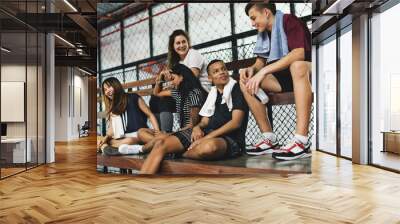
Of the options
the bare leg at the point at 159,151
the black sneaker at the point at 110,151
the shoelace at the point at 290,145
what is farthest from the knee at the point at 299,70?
the black sneaker at the point at 110,151

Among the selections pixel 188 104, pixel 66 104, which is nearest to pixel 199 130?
pixel 188 104

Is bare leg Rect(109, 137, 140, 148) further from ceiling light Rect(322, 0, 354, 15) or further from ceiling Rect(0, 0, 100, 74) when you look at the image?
ceiling light Rect(322, 0, 354, 15)

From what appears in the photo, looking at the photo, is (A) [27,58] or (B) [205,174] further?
(A) [27,58]

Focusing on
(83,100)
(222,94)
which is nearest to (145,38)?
(222,94)

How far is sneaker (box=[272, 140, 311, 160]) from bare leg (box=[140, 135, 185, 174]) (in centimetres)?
163

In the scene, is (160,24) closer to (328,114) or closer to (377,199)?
(377,199)

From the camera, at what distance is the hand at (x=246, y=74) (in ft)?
21.1

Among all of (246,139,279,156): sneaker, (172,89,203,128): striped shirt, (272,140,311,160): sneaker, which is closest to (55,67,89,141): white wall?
(172,89,203,128): striped shirt

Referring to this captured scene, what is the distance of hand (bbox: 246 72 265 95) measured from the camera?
639cm

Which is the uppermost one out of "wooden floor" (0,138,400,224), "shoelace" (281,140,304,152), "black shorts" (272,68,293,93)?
"black shorts" (272,68,293,93)

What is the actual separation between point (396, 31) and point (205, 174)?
4220mm

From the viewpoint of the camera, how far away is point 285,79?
637 cm

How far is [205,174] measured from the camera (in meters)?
6.55

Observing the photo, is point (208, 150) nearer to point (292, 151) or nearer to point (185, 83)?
point (185, 83)
